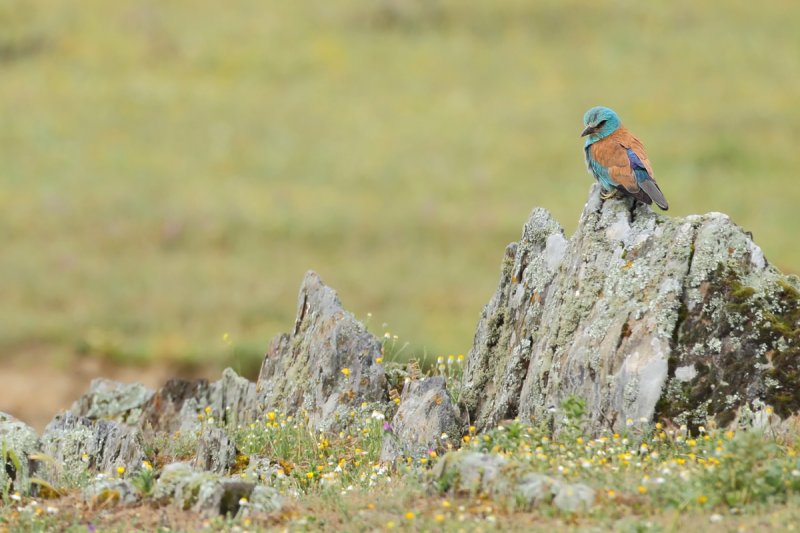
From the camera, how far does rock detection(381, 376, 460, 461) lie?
1164cm

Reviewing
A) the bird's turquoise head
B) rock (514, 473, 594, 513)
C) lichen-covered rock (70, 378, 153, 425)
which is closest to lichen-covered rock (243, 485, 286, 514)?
rock (514, 473, 594, 513)

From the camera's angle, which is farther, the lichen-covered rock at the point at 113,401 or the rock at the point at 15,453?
the lichen-covered rock at the point at 113,401

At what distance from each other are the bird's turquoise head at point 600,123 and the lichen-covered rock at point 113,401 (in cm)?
684

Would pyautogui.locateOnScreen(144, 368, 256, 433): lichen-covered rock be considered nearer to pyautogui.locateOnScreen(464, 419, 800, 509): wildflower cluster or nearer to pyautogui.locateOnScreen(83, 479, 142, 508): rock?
pyautogui.locateOnScreen(83, 479, 142, 508): rock

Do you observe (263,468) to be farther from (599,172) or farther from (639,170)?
(639,170)

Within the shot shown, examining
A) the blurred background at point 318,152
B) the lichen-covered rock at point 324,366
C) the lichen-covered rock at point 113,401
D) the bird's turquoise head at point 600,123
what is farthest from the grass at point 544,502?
the blurred background at point 318,152

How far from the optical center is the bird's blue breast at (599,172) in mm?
12258

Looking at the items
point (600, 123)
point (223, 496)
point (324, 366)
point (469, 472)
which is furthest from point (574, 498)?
point (324, 366)

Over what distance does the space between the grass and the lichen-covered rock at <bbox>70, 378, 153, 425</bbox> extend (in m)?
5.01

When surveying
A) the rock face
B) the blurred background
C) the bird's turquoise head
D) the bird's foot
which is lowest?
the rock face

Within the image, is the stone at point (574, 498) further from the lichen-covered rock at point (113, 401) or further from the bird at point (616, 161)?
the lichen-covered rock at point (113, 401)

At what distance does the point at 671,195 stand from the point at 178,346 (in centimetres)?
1789

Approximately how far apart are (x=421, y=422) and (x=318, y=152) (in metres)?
34.9

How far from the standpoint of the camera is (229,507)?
967 cm
